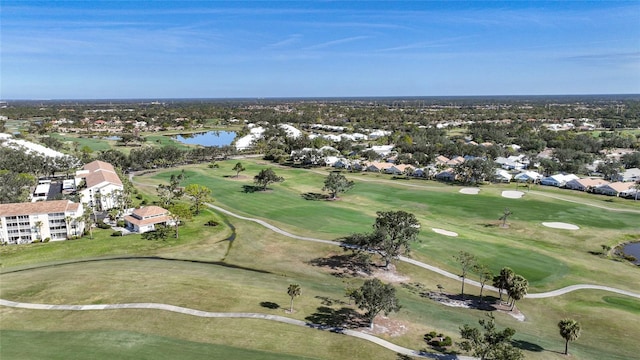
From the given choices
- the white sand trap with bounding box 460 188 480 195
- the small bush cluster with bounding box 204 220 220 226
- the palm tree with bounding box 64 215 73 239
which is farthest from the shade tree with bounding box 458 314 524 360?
the white sand trap with bounding box 460 188 480 195

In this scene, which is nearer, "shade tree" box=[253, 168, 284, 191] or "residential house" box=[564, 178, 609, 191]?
"shade tree" box=[253, 168, 284, 191]

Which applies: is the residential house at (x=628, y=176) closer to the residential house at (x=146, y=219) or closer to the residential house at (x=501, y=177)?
the residential house at (x=501, y=177)

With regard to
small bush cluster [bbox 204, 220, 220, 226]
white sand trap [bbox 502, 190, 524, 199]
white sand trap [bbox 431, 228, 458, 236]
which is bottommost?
white sand trap [bbox 431, 228, 458, 236]

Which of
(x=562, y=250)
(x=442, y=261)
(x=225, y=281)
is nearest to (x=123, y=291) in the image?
(x=225, y=281)

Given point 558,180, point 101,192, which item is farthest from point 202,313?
point 558,180

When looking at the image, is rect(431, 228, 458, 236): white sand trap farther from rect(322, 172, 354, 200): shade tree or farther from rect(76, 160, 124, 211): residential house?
rect(76, 160, 124, 211): residential house

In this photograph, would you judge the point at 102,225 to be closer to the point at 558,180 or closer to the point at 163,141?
the point at 558,180
